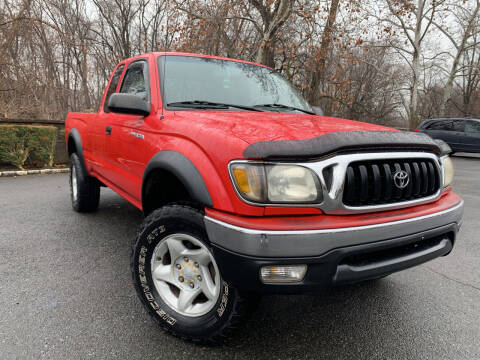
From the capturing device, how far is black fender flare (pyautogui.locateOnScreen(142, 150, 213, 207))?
1.71 meters

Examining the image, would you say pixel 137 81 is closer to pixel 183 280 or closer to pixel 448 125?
pixel 183 280

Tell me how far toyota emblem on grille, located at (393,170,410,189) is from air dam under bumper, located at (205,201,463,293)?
0.60ft

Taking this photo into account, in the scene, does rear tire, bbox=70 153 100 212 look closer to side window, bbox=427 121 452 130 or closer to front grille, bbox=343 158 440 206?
front grille, bbox=343 158 440 206

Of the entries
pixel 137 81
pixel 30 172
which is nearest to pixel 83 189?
pixel 137 81

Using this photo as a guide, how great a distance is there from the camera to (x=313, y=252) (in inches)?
58.3

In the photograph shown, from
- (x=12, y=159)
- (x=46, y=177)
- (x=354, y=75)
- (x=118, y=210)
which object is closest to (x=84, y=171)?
(x=118, y=210)

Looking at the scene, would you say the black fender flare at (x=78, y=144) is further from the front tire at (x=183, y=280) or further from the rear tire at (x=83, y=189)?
the front tire at (x=183, y=280)

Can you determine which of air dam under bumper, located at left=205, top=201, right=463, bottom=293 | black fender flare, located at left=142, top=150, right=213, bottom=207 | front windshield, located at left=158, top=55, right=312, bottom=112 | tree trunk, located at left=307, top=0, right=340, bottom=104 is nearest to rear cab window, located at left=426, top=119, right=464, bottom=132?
tree trunk, located at left=307, top=0, right=340, bottom=104

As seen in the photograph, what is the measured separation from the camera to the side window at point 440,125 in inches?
578

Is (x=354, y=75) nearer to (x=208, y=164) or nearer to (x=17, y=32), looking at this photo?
(x=17, y=32)

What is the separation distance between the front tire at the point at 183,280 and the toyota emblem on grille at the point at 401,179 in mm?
980

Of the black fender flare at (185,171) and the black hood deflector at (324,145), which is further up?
the black hood deflector at (324,145)

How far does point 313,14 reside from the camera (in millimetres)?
11688

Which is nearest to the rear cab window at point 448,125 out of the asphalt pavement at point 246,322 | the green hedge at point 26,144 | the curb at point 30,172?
the asphalt pavement at point 246,322
